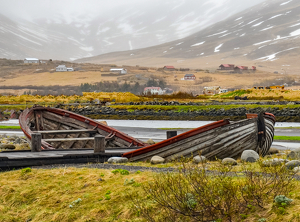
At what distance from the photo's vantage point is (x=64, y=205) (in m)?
9.36

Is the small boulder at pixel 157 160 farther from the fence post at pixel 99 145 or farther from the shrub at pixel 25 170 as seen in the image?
the shrub at pixel 25 170

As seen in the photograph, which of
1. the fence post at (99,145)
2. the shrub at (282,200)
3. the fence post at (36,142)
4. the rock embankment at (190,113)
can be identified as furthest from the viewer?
the rock embankment at (190,113)

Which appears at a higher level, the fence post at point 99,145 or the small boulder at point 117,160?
the fence post at point 99,145

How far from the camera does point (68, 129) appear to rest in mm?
20500

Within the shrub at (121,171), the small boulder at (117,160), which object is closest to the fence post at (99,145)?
the small boulder at (117,160)

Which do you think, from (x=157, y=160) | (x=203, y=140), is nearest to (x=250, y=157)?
(x=203, y=140)

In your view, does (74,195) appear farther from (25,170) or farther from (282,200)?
Result: (282,200)

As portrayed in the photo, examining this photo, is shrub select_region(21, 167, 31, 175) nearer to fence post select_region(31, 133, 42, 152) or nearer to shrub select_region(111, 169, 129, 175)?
shrub select_region(111, 169, 129, 175)

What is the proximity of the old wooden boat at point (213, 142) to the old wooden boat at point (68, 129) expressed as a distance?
12.7 feet

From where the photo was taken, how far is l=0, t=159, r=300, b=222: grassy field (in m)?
8.42

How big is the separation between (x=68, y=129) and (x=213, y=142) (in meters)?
9.87

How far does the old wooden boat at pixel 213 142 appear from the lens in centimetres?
1320

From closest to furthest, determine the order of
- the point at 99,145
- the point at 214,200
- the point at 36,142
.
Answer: the point at 214,200
the point at 99,145
the point at 36,142

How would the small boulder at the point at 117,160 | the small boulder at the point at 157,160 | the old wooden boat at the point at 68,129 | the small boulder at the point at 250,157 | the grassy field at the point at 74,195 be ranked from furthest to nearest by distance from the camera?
1. the old wooden boat at the point at 68,129
2. the small boulder at the point at 117,160
3. the small boulder at the point at 157,160
4. the small boulder at the point at 250,157
5. the grassy field at the point at 74,195
